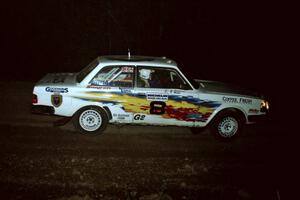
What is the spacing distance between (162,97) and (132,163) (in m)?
1.78

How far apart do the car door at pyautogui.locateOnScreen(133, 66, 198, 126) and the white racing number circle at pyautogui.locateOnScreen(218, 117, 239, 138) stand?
28.3 inches

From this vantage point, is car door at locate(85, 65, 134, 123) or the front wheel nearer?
car door at locate(85, 65, 134, 123)

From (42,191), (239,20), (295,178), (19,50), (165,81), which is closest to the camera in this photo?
(42,191)

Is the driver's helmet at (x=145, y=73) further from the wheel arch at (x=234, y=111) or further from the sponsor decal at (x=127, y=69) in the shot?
the wheel arch at (x=234, y=111)

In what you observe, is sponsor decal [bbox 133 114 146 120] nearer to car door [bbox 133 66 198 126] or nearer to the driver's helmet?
car door [bbox 133 66 198 126]

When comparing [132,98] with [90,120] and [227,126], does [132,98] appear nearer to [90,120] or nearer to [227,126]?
[90,120]

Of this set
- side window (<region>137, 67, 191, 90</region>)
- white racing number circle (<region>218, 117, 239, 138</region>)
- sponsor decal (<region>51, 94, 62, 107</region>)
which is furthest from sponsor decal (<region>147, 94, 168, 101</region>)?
sponsor decal (<region>51, 94, 62, 107</region>)

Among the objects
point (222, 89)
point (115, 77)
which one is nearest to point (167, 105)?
point (115, 77)

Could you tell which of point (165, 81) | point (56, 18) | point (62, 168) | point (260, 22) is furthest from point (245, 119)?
point (260, 22)

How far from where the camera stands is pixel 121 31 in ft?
65.2

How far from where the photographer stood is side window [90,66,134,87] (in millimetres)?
8477

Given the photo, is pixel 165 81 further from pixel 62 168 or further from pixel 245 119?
pixel 62 168

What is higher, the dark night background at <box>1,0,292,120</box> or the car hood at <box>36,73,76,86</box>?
the dark night background at <box>1,0,292,120</box>

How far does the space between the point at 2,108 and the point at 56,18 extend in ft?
34.6
